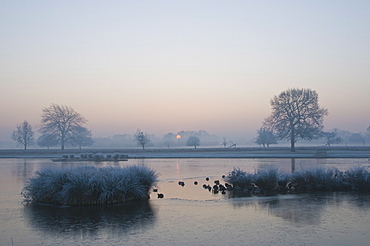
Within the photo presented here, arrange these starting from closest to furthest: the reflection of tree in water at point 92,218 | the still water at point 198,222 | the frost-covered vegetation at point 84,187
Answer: the still water at point 198,222, the reflection of tree in water at point 92,218, the frost-covered vegetation at point 84,187

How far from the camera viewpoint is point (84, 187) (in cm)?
1466

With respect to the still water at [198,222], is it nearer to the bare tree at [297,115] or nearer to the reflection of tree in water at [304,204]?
the reflection of tree in water at [304,204]

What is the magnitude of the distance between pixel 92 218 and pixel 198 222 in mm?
3424

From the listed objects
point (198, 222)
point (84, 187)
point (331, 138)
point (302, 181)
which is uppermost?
point (331, 138)

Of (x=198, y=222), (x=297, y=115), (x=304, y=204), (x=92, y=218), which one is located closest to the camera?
(x=198, y=222)

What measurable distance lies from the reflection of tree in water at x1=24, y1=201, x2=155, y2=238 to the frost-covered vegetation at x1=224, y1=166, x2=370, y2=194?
254 inches

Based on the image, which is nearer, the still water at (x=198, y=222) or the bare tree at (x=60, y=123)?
the still water at (x=198, y=222)

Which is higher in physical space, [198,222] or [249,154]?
[249,154]

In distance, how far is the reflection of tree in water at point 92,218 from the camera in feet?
34.5

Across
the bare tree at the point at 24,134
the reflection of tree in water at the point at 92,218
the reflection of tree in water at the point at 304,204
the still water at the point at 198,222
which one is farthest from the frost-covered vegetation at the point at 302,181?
the bare tree at the point at 24,134

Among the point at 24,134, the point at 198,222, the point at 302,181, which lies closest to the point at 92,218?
the point at 198,222

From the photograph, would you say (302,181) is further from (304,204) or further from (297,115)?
(297,115)

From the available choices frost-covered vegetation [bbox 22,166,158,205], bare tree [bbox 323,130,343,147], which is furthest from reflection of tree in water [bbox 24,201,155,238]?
bare tree [bbox 323,130,343,147]

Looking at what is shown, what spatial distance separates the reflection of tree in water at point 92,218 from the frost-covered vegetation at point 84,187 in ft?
1.89
